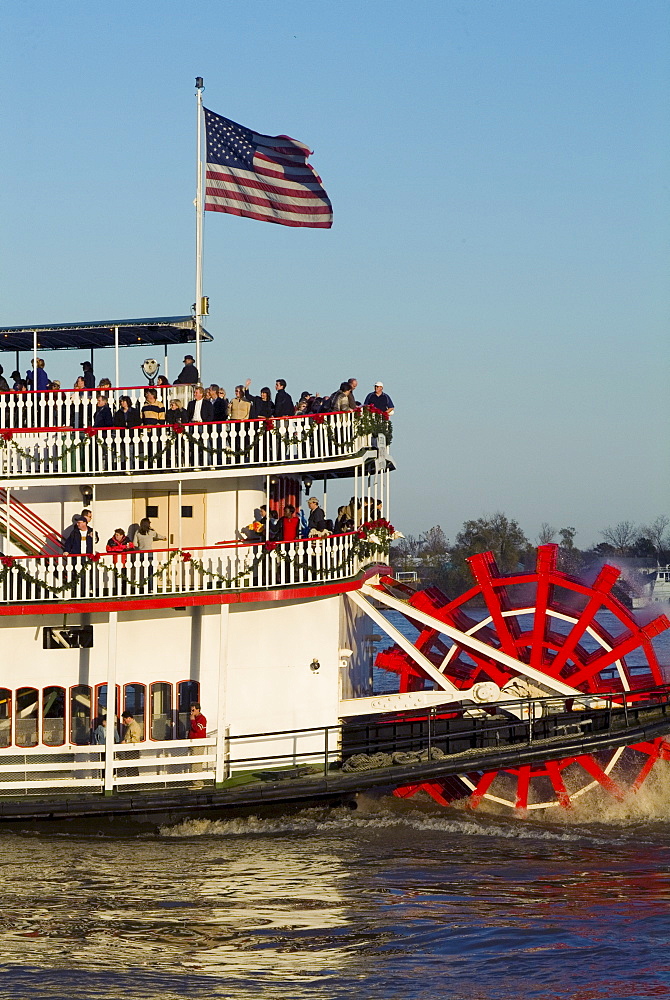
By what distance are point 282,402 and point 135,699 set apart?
4.40 m

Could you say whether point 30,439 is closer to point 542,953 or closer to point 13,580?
point 13,580

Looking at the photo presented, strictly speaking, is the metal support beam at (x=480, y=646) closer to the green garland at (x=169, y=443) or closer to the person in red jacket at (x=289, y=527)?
the person in red jacket at (x=289, y=527)

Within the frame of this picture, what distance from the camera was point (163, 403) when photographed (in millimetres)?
17734

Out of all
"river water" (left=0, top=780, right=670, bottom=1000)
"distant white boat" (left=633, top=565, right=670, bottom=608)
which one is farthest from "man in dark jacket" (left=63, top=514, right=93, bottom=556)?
"distant white boat" (left=633, top=565, right=670, bottom=608)

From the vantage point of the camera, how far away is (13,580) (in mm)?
16516

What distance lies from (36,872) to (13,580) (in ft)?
11.4

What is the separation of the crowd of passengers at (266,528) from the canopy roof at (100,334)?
278cm

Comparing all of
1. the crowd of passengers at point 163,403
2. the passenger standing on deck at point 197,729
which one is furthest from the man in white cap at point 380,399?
the passenger standing on deck at point 197,729

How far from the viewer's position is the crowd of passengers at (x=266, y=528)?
17.0 metres

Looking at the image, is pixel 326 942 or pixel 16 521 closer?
pixel 326 942

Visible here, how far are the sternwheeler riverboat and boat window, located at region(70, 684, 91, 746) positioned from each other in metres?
0.02

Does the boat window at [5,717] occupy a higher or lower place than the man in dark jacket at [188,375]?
lower

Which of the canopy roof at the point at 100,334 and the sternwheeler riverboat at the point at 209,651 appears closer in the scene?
the sternwheeler riverboat at the point at 209,651

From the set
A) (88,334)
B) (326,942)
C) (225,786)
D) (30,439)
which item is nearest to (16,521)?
(30,439)
